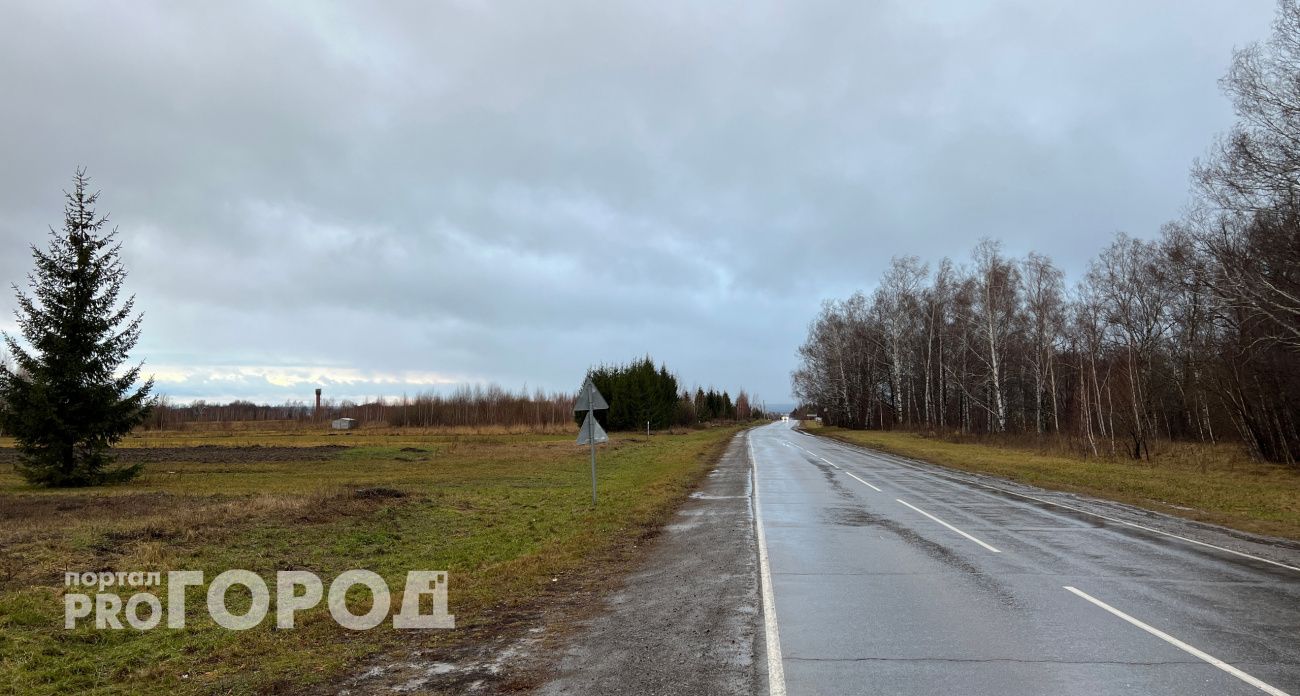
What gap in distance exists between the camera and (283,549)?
11.3 m

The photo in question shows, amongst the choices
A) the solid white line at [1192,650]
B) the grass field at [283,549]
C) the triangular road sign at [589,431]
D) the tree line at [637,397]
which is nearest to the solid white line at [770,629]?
the grass field at [283,549]

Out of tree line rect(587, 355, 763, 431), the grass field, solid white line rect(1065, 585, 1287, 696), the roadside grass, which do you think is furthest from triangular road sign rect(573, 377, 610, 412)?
tree line rect(587, 355, 763, 431)

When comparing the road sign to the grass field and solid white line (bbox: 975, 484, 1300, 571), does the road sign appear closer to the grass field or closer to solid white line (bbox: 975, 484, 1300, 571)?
the grass field

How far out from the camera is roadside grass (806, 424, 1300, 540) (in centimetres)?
1565

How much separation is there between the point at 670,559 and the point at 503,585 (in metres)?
2.64

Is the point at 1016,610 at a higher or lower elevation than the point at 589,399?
lower

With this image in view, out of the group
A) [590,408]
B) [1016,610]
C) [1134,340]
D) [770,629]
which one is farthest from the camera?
[1134,340]

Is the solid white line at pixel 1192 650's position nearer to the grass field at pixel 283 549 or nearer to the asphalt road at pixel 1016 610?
the asphalt road at pixel 1016 610

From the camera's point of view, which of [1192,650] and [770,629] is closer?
[1192,650]

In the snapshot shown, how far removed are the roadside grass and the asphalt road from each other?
164 inches

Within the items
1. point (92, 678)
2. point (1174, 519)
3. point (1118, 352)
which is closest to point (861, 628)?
point (92, 678)

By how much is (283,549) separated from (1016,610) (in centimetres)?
1033

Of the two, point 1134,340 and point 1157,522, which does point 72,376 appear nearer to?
point 1157,522

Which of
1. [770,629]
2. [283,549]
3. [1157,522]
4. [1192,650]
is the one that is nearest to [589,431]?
[283,549]
